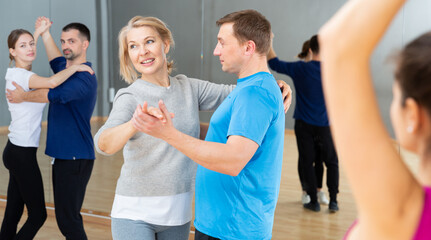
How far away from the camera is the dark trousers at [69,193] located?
280 cm

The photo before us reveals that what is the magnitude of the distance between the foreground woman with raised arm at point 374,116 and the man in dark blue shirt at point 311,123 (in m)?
2.97

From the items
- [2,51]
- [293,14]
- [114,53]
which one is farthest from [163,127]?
[2,51]

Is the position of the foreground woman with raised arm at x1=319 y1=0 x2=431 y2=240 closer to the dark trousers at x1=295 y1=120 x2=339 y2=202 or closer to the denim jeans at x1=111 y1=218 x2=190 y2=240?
the denim jeans at x1=111 y1=218 x2=190 y2=240

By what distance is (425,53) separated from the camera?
592mm

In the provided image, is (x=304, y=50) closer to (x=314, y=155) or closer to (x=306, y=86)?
(x=306, y=86)

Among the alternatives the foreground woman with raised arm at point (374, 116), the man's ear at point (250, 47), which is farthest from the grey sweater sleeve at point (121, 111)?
the foreground woman with raised arm at point (374, 116)

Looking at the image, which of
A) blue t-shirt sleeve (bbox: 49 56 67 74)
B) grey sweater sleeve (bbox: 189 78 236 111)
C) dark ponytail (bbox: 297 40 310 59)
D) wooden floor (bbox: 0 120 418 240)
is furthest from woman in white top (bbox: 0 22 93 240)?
dark ponytail (bbox: 297 40 310 59)

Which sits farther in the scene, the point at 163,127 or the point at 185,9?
the point at 185,9

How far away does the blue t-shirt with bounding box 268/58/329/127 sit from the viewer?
3.59 metres

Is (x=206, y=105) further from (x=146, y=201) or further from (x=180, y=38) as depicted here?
(x=180, y=38)

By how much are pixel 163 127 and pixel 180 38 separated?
256 cm

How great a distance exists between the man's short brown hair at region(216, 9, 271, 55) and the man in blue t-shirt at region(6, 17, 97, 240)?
150cm

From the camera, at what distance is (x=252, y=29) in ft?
5.56

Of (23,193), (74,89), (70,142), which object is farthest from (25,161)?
(74,89)
